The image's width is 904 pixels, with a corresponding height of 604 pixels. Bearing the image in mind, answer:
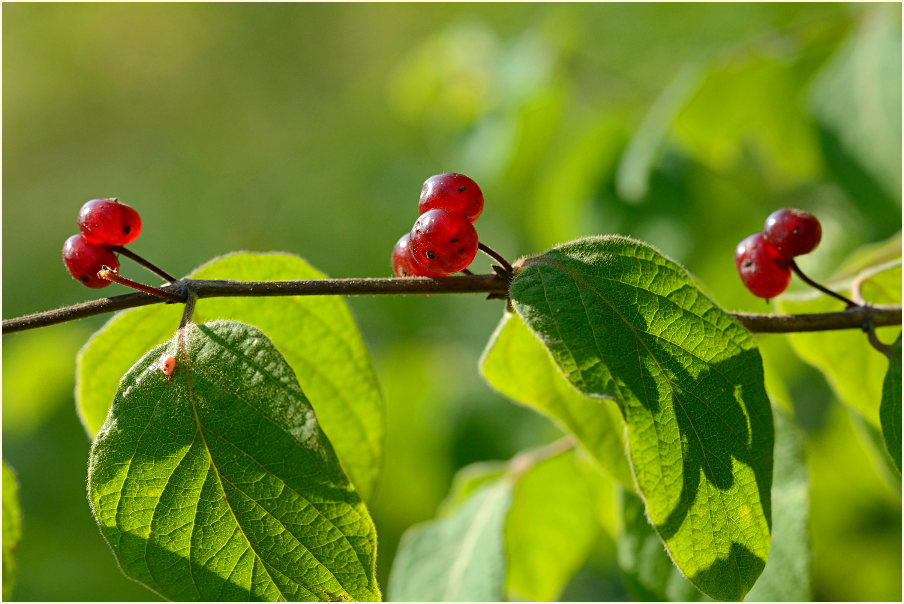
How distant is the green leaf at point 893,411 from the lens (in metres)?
1.13

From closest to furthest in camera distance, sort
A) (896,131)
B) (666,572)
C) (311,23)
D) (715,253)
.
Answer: (666,572)
(896,131)
(715,253)
(311,23)

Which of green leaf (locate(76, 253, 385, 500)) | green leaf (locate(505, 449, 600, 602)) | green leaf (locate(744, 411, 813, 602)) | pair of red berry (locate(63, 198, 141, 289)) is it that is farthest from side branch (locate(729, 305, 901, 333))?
pair of red berry (locate(63, 198, 141, 289))

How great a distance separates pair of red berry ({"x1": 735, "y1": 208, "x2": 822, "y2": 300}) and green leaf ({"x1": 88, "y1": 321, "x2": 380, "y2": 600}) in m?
0.70

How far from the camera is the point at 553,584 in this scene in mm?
1881

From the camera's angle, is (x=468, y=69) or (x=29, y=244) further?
(x=29, y=244)

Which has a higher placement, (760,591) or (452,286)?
(452,286)

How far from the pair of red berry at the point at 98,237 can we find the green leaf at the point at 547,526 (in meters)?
1.01

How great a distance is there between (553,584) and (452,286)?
42.3 inches

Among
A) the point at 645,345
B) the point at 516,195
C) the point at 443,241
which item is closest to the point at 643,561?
the point at 645,345

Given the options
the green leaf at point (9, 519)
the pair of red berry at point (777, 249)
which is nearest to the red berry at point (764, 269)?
the pair of red berry at point (777, 249)

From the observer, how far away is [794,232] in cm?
123

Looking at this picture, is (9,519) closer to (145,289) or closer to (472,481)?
(145,289)

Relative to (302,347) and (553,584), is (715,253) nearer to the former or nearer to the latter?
(553,584)

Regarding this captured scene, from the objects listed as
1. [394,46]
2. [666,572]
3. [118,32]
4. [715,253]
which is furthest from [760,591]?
[118,32]
